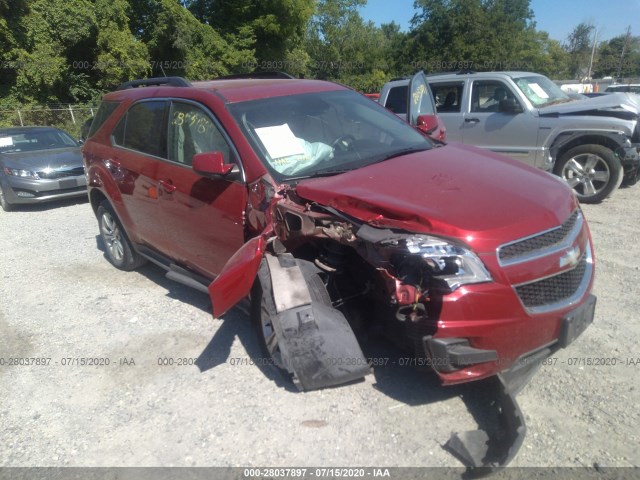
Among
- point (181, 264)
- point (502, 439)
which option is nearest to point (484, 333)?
point (502, 439)

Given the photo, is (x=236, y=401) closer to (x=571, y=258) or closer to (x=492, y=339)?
(x=492, y=339)

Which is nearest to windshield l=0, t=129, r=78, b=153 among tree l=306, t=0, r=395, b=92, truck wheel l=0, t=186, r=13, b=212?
truck wheel l=0, t=186, r=13, b=212

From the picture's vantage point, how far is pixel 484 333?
2.69 metres

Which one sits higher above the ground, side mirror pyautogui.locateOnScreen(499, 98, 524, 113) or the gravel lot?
side mirror pyautogui.locateOnScreen(499, 98, 524, 113)

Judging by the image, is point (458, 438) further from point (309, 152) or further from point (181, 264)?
point (181, 264)

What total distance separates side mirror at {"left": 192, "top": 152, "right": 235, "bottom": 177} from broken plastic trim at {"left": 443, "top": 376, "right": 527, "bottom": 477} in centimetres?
216

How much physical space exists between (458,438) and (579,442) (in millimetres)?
636

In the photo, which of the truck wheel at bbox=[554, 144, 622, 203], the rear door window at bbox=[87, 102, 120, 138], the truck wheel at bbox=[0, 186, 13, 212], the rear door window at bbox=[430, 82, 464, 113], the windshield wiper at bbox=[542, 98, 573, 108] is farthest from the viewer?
the truck wheel at bbox=[0, 186, 13, 212]

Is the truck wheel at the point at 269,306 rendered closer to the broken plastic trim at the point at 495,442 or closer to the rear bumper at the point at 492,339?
the rear bumper at the point at 492,339

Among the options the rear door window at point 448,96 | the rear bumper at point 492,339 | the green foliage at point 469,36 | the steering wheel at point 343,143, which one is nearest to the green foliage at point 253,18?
the green foliage at point 469,36

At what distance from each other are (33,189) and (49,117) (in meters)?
14.4

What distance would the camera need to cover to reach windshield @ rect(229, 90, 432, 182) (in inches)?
145

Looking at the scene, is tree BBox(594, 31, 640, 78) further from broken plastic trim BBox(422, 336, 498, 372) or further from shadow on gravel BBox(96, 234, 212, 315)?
broken plastic trim BBox(422, 336, 498, 372)

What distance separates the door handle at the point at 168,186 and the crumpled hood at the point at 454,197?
4.62 ft
